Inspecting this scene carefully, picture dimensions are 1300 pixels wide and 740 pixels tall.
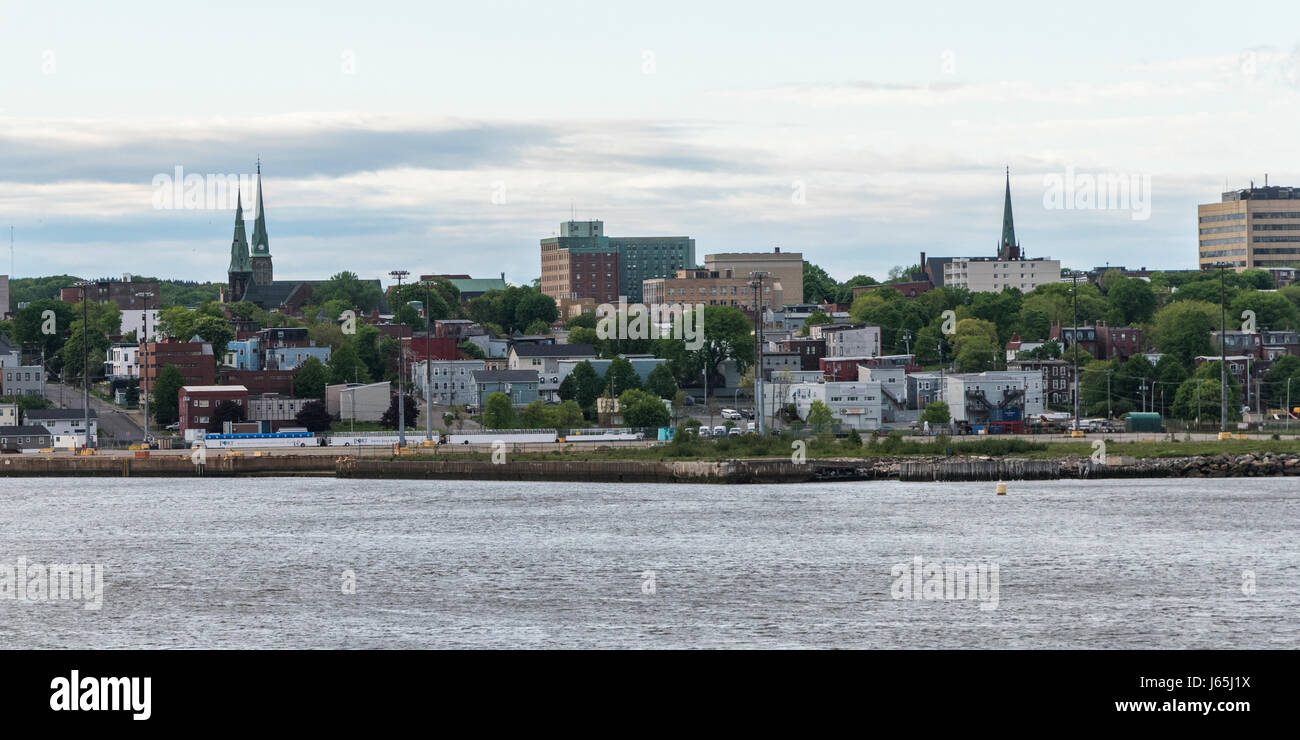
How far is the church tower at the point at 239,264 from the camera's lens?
189 meters

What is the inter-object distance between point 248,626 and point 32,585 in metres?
9.39

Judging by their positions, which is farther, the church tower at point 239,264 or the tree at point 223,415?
the church tower at point 239,264

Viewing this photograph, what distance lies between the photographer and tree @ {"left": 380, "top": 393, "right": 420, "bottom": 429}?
9881cm

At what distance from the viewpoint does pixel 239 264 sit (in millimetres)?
191125

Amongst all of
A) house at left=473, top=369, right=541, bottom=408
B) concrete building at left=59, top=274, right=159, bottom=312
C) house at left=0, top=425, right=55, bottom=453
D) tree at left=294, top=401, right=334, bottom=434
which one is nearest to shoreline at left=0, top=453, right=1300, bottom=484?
tree at left=294, top=401, right=334, bottom=434

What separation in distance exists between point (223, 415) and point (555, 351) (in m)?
29.9

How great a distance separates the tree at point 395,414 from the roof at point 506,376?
9824 millimetres

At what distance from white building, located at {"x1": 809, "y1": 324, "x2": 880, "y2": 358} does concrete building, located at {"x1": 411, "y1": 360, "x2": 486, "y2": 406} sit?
31945 mm

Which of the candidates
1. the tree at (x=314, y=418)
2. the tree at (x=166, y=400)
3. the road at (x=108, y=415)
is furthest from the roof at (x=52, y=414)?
the tree at (x=314, y=418)

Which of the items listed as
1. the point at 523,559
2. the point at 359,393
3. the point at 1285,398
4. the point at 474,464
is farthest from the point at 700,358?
the point at 523,559

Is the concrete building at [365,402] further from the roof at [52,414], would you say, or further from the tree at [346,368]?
the roof at [52,414]

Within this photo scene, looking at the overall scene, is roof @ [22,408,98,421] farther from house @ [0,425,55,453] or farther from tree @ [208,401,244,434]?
tree @ [208,401,244,434]

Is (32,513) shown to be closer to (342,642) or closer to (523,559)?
(523,559)

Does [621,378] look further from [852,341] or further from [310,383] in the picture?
[852,341]
